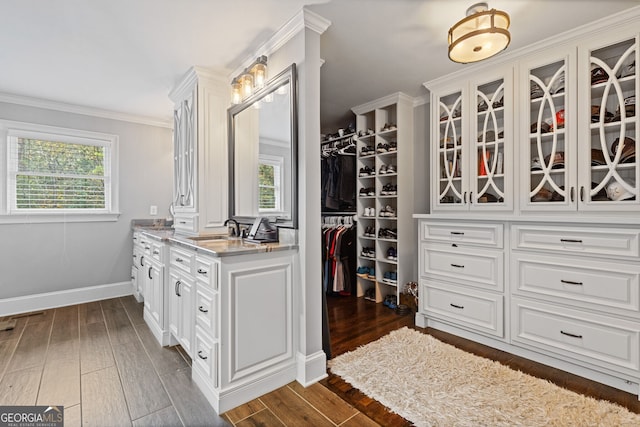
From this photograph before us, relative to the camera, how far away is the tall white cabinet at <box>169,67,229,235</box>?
104 inches

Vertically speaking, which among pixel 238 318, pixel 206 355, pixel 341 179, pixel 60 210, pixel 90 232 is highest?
pixel 341 179

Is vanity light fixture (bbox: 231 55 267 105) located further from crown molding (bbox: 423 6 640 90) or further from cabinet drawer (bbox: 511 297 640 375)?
cabinet drawer (bbox: 511 297 640 375)

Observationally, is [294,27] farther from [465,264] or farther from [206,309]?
[465,264]

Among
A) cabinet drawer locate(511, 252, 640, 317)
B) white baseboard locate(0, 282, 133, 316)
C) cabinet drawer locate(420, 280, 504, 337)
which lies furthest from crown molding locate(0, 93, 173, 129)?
cabinet drawer locate(511, 252, 640, 317)

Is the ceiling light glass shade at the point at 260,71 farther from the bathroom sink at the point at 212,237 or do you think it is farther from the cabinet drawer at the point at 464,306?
the cabinet drawer at the point at 464,306

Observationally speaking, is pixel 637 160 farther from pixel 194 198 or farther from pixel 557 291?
pixel 194 198

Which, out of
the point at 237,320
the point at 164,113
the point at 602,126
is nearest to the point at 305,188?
the point at 237,320

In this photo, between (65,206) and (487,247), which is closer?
(487,247)

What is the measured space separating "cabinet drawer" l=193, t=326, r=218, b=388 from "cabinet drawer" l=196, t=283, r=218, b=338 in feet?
0.16

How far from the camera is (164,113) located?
3.80 meters

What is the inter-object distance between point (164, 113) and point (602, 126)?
437 centimetres

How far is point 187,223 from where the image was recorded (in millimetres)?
2836

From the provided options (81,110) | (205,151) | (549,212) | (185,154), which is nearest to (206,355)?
(205,151)

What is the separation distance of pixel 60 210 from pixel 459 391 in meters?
4.39
